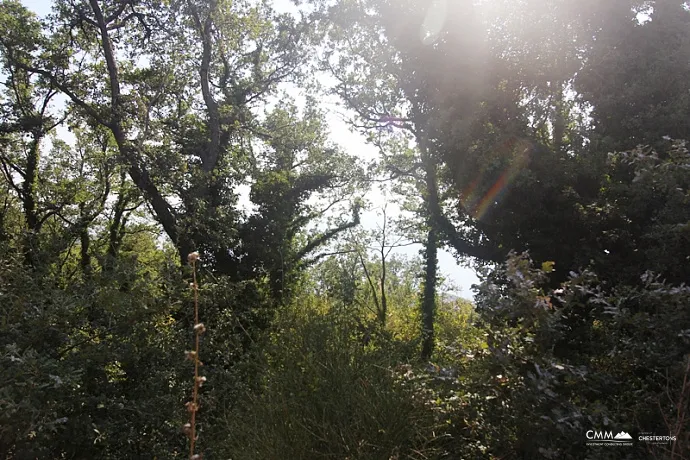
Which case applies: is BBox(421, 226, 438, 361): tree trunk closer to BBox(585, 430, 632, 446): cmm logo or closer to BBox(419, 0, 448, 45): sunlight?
BBox(419, 0, 448, 45): sunlight

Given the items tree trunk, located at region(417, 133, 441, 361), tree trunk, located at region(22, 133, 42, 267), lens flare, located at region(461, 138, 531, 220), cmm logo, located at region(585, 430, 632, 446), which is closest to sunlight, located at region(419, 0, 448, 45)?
tree trunk, located at region(417, 133, 441, 361)

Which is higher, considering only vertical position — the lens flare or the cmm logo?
the lens flare

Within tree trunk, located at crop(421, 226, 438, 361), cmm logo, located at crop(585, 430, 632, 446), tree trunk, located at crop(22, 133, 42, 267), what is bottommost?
cmm logo, located at crop(585, 430, 632, 446)

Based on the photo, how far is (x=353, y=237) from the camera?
1408cm

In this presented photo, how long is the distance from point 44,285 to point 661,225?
654 centimetres

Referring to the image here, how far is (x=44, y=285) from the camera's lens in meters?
5.54

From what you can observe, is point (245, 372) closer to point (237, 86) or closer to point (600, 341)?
point (600, 341)

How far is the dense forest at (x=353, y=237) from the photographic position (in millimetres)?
3035

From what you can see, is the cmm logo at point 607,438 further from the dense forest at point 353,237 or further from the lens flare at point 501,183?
the lens flare at point 501,183

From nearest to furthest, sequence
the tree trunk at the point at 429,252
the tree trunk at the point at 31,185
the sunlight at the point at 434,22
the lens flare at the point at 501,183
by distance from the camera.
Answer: the lens flare at the point at 501,183, the sunlight at the point at 434,22, the tree trunk at the point at 429,252, the tree trunk at the point at 31,185

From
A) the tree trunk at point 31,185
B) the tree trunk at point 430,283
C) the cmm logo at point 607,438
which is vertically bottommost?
the cmm logo at point 607,438

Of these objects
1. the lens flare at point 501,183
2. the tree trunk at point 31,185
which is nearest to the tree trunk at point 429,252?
the lens flare at point 501,183

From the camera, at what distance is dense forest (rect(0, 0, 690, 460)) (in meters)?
3.04

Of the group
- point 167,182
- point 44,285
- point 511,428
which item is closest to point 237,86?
point 167,182
